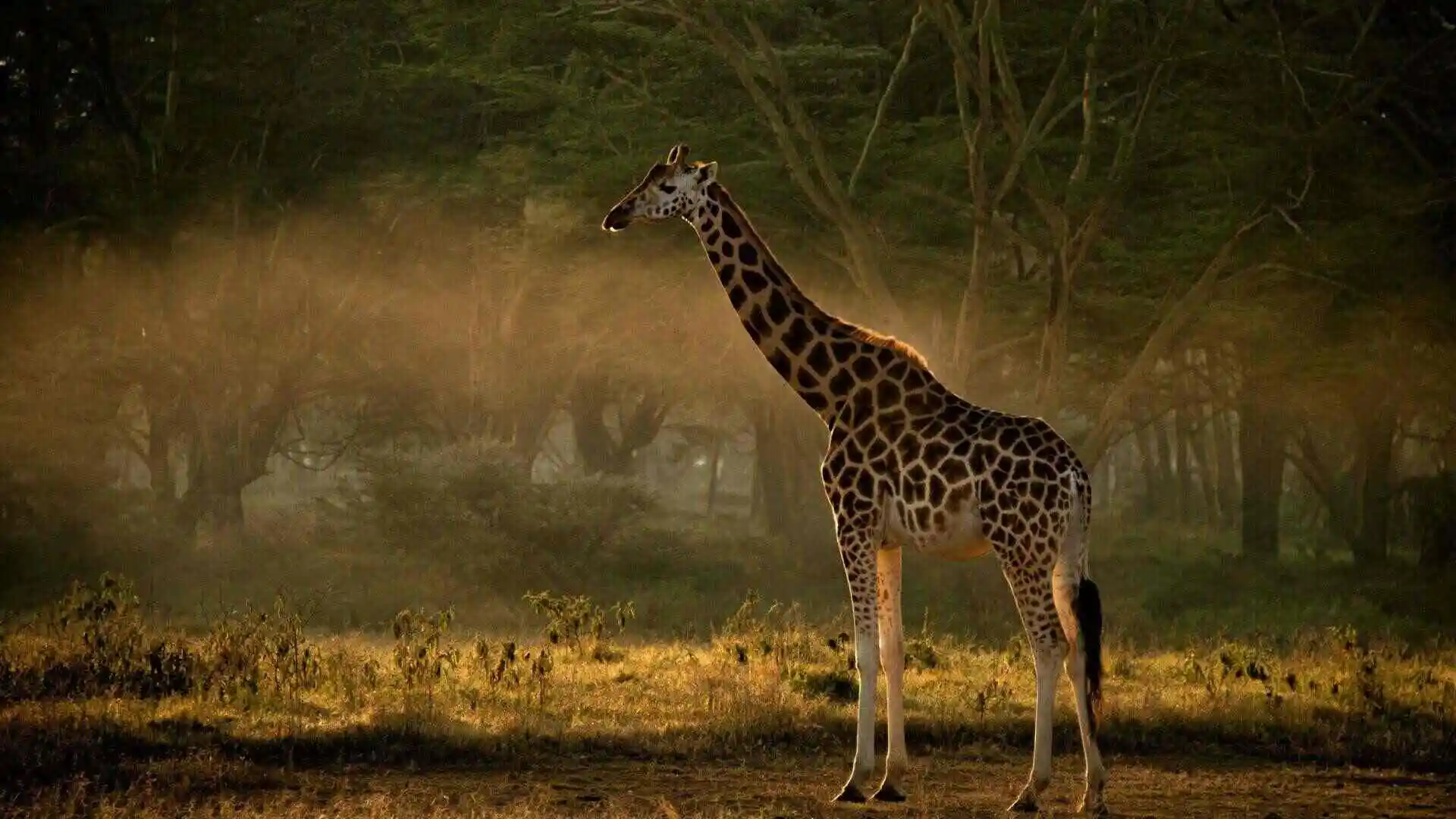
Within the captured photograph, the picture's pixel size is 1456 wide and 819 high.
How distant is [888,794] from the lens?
36.3ft

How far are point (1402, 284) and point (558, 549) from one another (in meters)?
12.1

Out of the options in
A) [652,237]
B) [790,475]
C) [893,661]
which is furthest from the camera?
[790,475]

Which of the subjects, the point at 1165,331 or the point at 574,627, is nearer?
the point at 574,627

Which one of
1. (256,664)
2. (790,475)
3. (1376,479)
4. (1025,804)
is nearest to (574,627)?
(256,664)

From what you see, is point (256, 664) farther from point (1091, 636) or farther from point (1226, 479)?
point (1226, 479)

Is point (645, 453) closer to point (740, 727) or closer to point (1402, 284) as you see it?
point (1402, 284)

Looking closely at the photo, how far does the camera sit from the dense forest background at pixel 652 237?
24.5m

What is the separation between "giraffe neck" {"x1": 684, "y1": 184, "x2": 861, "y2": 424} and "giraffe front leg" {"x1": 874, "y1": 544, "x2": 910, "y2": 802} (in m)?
1.01

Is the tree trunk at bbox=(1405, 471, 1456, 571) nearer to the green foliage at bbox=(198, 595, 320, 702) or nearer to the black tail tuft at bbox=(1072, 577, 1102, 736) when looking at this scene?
the green foliage at bbox=(198, 595, 320, 702)

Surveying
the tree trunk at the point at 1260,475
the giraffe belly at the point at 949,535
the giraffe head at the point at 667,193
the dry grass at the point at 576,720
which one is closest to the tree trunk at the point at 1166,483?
the tree trunk at the point at 1260,475

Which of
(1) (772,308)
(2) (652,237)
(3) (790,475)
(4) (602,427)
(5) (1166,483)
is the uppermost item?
(2) (652,237)

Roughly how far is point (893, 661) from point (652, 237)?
61.7 ft

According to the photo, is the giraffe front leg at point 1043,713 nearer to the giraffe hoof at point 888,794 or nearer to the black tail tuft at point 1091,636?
the black tail tuft at point 1091,636

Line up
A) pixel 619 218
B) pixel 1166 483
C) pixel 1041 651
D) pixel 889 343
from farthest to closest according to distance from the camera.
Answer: pixel 1166 483, pixel 619 218, pixel 889 343, pixel 1041 651
